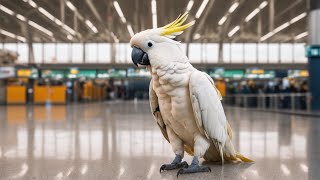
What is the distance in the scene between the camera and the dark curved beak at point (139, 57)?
4.28 m

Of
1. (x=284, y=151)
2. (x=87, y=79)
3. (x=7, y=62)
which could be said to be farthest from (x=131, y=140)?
(x=87, y=79)

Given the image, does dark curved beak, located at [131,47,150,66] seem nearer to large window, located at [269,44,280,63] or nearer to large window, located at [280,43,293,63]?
large window, located at [280,43,293,63]

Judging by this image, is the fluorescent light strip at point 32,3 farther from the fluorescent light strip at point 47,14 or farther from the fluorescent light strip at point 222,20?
the fluorescent light strip at point 222,20

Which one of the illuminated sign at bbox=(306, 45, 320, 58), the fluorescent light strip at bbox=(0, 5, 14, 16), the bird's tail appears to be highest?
the fluorescent light strip at bbox=(0, 5, 14, 16)

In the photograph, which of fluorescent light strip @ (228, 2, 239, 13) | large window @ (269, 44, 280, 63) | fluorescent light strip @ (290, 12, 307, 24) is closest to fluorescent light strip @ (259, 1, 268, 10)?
fluorescent light strip @ (228, 2, 239, 13)

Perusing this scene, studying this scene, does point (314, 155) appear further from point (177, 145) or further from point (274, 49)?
point (274, 49)

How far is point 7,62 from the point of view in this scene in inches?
1283

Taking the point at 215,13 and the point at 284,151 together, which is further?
the point at 215,13

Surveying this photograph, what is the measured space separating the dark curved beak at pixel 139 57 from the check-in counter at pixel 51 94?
30.8 metres

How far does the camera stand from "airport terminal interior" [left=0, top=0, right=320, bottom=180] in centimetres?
512

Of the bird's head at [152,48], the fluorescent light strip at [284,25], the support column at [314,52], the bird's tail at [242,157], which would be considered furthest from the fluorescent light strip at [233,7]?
the bird's head at [152,48]

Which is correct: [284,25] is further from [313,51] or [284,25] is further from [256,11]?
Result: [313,51]

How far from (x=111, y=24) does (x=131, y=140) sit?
1894cm

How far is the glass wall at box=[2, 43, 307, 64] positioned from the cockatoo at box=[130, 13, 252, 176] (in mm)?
36086
